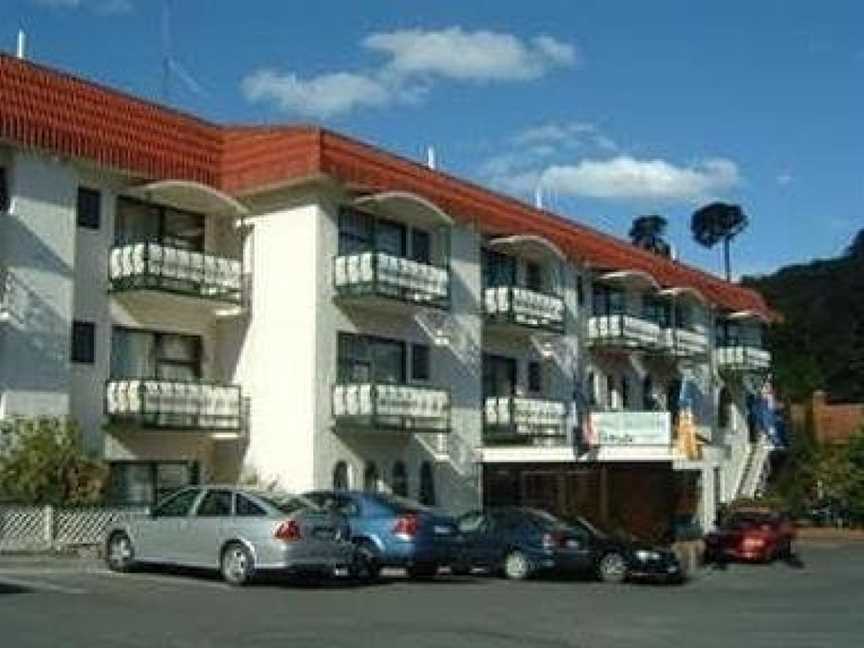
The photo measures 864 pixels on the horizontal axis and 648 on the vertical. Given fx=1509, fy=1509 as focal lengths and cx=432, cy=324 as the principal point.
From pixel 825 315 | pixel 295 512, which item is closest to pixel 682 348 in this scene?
pixel 295 512

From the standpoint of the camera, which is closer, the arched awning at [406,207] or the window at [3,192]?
the window at [3,192]

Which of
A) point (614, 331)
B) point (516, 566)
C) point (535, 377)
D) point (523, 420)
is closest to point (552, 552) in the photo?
point (516, 566)

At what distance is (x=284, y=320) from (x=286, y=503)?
40.0 ft

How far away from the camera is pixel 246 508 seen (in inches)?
904

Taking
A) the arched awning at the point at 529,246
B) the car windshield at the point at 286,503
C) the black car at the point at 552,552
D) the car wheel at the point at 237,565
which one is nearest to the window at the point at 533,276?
the arched awning at the point at 529,246

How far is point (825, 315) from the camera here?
4038 inches

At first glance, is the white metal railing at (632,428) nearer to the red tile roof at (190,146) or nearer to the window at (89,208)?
the red tile roof at (190,146)

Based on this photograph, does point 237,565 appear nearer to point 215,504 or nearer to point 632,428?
point 215,504

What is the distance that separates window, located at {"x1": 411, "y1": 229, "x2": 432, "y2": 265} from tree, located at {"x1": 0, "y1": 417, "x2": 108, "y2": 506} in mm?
11455

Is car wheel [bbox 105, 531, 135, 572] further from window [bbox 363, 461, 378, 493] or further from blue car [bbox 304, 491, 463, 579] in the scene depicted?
window [bbox 363, 461, 378, 493]

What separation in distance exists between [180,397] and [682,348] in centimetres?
2461

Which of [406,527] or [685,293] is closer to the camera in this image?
[406,527]

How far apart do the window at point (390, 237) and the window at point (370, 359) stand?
2.27 metres

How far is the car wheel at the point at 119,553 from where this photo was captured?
80.3 feet
